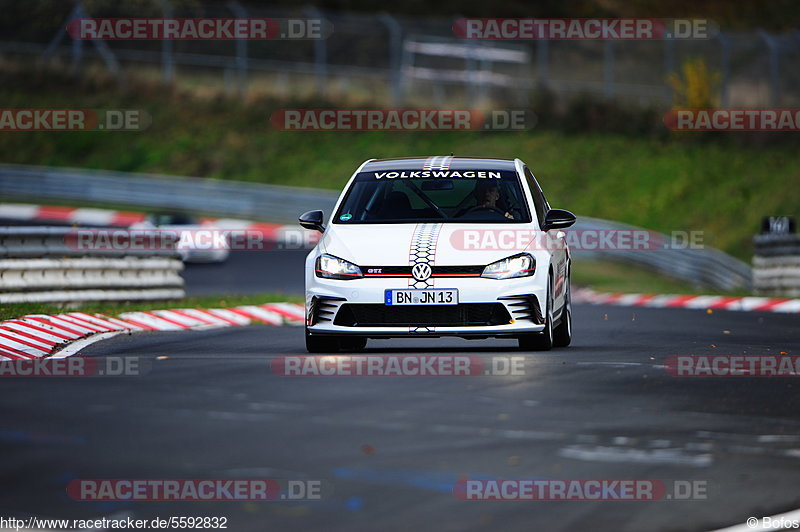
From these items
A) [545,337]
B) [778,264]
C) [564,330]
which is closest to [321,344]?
[545,337]

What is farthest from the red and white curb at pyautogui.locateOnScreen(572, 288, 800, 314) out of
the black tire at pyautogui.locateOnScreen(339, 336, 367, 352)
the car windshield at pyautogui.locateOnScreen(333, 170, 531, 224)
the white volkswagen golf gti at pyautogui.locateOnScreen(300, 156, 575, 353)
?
the black tire at pyautogui.locateOnScreen(339, 336, 367, 352)

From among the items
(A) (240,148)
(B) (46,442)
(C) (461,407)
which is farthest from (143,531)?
(A) (240,148)

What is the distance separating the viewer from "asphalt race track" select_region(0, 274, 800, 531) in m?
5.98

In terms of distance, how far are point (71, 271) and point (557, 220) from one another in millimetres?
7314

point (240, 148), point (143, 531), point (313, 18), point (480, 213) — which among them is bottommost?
point (143, 531)

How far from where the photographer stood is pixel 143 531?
18.5ft

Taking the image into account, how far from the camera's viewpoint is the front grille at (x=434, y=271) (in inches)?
445

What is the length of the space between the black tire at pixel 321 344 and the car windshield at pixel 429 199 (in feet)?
3.40

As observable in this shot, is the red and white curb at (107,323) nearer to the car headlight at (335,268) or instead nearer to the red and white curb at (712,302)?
the car headlight at (335,268)

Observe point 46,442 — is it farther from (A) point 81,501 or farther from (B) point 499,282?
(B) point 499,282

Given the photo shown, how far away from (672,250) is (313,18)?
13786 millimetres

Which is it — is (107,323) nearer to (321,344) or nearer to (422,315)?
(321,344)

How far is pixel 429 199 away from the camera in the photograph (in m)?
12.6

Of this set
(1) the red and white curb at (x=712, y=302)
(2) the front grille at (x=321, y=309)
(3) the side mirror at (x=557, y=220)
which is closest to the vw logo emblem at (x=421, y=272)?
(2) the front grille at (x=321, y=309)
